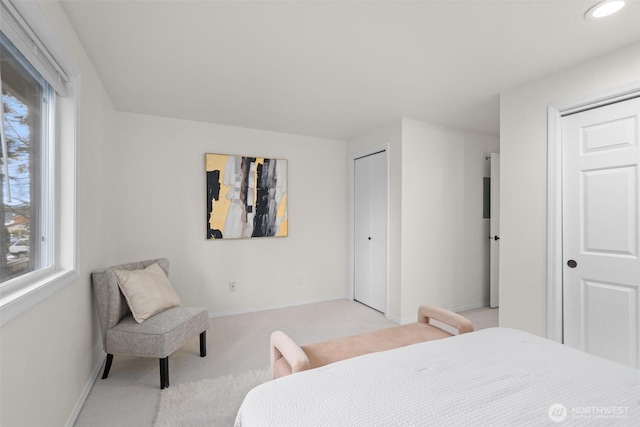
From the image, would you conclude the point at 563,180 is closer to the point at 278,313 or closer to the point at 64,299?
the point at 278,313

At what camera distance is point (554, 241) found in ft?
7.48

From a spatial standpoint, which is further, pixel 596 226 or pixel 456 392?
pixel 596 226

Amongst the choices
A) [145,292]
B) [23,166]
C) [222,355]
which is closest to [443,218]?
[222,355]

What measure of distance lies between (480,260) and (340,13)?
11.7 ft

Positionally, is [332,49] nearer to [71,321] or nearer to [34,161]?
[34,161]

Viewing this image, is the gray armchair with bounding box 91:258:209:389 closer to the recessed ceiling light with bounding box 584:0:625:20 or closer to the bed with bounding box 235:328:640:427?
the bed with bounding box 235:328:640:427

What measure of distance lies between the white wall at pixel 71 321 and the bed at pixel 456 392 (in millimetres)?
915

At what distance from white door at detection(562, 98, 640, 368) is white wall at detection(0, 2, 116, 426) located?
10.6ft

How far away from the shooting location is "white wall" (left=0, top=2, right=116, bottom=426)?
3.79ft

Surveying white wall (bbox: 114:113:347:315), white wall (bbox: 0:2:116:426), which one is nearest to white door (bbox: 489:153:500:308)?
white wall (bbox: 114:113:347:315)

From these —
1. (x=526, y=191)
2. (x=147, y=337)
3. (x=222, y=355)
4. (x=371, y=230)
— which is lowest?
(x=222, y=355)

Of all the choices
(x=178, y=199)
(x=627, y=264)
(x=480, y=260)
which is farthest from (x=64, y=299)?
(x=480, y=260)

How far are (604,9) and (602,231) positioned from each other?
1381 mm

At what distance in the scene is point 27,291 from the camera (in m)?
1.22
